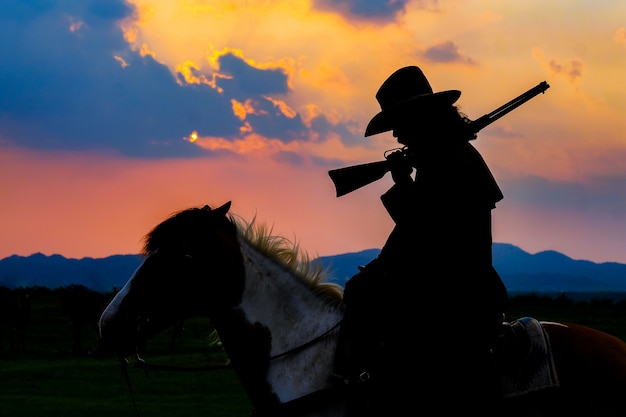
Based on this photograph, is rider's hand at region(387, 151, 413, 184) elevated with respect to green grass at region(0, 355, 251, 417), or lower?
elevated

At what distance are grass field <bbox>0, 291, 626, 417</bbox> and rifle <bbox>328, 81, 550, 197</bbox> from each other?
6.96 ft

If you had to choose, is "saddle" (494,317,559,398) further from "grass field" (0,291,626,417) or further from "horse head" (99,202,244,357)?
"grass field" (0,291,626,417)

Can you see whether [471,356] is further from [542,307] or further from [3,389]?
[542,307]

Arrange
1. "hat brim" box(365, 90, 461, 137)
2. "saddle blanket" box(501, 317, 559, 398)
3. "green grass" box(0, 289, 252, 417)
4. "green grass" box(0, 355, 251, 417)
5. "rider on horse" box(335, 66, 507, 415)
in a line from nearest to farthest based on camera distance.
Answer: "rider on horse" box(335, 66, 507, 415)
"hat brim" box(365, 90, 461, 137)
"saddle blanket" box(501, 317, 559, 398)
"green grass" box(0, 355, 251, 417)
"green grass" box(0, 289, 252, 417)

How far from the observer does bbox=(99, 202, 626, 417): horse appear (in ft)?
17.9

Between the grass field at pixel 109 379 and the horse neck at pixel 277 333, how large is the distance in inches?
38.1

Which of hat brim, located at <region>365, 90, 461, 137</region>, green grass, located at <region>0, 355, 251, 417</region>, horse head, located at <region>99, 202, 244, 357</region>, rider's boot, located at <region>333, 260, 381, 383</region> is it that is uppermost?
hat brim, located at <region>365, 90, 461, 137</region>

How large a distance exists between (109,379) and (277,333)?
1986 centimetres

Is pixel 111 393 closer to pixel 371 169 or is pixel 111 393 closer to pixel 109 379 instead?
pixel 109 379

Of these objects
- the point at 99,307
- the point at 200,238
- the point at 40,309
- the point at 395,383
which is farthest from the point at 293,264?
the point at 40,309

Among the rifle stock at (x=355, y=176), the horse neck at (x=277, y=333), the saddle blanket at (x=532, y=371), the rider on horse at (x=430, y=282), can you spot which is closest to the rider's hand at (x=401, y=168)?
the rider on horse at (x=430, y=282)

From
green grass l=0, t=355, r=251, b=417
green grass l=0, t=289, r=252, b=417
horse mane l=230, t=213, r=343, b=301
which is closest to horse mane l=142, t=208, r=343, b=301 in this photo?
horse mane l=230, t=213, r=343, b=301

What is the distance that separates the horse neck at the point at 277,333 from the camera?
18.0ft

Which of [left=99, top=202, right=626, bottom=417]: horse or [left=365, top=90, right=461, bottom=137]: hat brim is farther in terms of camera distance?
[left=99, top=202, right=626, bottom=417]: horse
